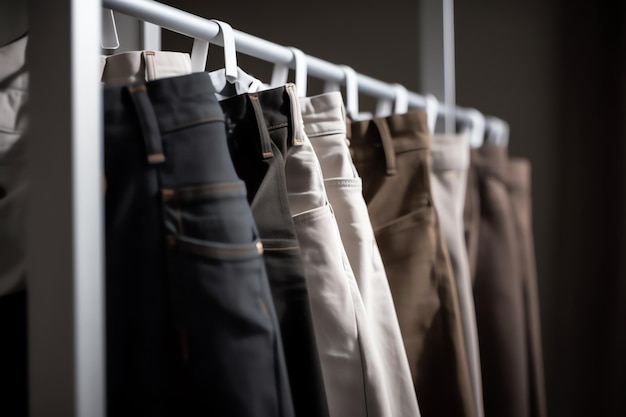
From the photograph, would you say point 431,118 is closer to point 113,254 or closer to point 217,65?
point 217,65

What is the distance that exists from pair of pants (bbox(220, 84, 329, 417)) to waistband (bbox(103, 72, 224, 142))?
0.08 m

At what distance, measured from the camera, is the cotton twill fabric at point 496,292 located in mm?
1125

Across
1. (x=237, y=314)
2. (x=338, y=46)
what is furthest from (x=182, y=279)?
(x=338, y=46)

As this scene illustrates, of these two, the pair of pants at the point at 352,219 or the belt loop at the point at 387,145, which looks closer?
the pair of pants at the point at 352,219

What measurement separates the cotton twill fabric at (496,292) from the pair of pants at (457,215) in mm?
112

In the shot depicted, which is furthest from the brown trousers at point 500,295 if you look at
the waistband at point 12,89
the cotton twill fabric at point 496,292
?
the waistband at point 12,89

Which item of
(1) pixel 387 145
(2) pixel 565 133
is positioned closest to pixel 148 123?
(1) pixel 387 145

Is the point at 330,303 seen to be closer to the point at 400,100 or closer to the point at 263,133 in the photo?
the point at 263,133

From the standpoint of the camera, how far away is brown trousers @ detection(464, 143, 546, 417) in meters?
1.13

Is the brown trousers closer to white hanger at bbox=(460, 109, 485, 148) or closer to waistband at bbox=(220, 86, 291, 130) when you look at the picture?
white hanger at bbox=(460, 109, 485, 148)

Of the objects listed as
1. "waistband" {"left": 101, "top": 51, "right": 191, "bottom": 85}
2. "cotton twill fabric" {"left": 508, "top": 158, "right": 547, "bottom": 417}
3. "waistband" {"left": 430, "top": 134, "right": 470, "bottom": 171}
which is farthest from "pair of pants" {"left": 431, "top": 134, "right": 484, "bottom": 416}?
"waistband" {"left": 101, "top": 51, "right": 191, "bottom": 85}

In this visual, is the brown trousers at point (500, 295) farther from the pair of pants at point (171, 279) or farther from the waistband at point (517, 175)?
the pair of pants at point (171, 279)

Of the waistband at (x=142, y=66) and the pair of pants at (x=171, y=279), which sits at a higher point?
the waistband at (x=142, y=66)

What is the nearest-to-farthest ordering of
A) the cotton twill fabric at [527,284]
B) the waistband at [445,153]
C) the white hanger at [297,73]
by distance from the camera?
the white hanger at [297,73]
the waistband at [445,153]
the cotton twill fabric at [527,284]
